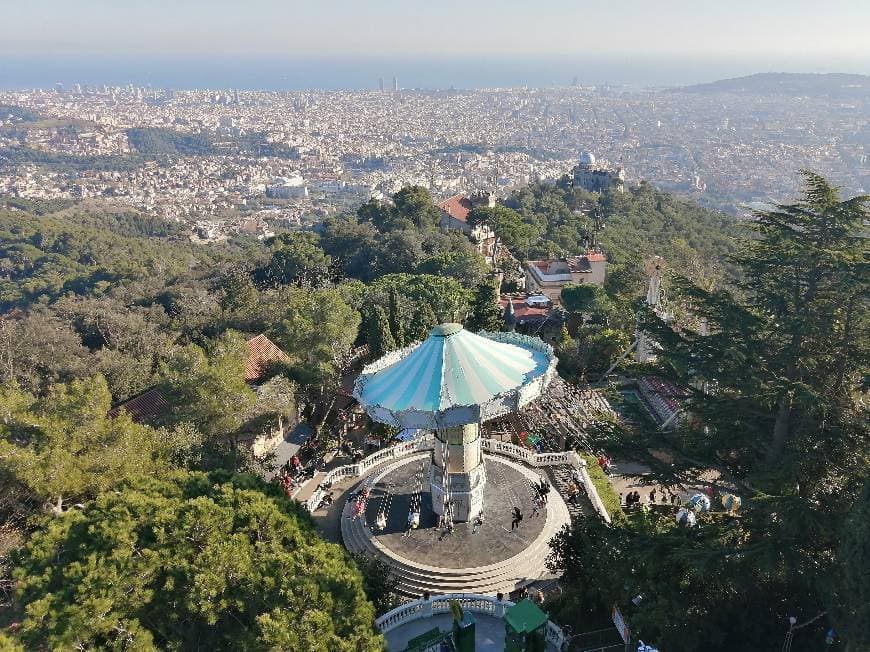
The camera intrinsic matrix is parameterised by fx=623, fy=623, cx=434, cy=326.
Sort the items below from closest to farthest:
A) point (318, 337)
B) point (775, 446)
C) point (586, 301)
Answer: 1. point (775, 446)
2. point (318, 337)
3. point (586, 301)

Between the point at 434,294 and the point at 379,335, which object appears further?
the point at 434,294

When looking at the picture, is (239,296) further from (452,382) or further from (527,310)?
→ (452,382)

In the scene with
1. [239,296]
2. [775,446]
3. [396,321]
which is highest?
[775,446]

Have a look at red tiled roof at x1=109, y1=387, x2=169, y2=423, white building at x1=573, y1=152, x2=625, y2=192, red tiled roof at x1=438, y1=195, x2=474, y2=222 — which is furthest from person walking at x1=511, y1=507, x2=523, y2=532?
white building at x1=573, y1=152, x2=625, y2=192

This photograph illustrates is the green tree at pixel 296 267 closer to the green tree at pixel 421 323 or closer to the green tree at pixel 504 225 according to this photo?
the green tree at pixel 421 323

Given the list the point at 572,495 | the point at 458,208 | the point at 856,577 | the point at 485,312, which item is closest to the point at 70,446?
the point at 572,495

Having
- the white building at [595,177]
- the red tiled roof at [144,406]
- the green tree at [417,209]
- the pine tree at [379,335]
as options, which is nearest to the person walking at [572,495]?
the pine tree at [379,335]
